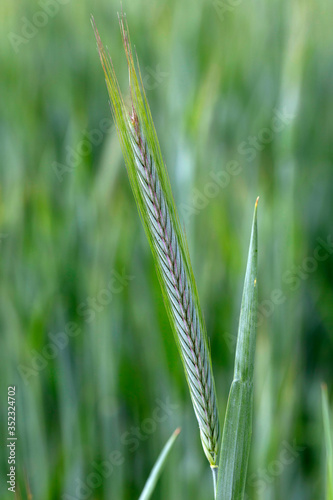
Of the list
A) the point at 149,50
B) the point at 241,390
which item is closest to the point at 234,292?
the point at 241,390

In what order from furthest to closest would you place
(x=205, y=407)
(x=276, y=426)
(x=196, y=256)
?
(x=196, y=256) < (x=276, y=426) < (x=205, y=407)

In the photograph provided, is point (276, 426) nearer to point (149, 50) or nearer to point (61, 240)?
point (61, 240)
